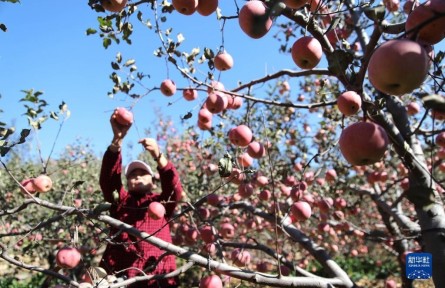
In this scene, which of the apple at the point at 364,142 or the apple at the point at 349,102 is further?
the apple at the point at 349,102

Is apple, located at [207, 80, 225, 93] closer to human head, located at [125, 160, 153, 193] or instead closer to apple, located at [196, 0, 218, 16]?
apple, located at [196, 0, 218, 16]

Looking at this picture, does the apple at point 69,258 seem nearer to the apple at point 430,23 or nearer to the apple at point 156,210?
the apple at point 156,210

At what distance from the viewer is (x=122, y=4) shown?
1.85 m

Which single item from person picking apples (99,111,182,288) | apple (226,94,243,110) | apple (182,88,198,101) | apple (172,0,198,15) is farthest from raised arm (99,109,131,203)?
apple (172,0,198,15)

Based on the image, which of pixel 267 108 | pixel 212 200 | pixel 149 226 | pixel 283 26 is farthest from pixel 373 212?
pixel 149 226

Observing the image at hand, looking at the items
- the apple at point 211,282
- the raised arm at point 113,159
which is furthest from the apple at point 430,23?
the raised arm at point 113,159

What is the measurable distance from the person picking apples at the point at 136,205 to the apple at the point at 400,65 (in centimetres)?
192

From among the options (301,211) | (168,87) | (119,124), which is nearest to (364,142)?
(301,211)

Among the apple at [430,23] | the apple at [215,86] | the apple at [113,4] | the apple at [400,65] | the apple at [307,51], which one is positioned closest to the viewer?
the apple at [400,65]

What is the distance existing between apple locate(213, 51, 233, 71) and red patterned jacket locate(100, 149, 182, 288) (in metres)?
0.96

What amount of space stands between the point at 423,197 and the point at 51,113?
2470mm

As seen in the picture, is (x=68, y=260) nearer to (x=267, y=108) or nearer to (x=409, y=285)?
(x=409, y=285)

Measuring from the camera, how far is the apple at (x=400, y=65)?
3.52 feet

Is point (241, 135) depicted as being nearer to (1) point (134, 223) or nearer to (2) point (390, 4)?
(1) point (134, 223)
